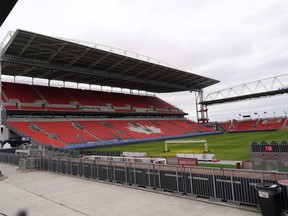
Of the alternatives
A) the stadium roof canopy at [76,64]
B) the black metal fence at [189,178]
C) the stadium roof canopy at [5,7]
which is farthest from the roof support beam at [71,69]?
the stadium roof canopy at [5,7]

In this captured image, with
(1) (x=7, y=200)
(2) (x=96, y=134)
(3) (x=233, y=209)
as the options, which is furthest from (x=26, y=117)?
(3) (x=233, y=209)

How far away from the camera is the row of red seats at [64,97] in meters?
51.1

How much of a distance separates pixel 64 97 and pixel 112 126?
1334cm

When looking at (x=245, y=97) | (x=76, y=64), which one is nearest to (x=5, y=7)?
(x=76, y=64)

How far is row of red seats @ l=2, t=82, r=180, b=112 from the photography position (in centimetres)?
5112

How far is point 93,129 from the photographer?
5309cm

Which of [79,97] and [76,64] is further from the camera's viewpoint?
[79,97]

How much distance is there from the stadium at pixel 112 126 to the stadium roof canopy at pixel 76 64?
0.51 ft

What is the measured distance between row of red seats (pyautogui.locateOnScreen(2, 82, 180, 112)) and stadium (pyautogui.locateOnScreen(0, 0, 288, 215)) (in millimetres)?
223

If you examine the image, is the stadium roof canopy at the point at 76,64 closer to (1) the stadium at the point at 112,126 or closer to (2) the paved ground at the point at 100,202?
(1) the stadium at the point at 112,126

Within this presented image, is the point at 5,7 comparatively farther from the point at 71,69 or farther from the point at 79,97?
the point at 79,97

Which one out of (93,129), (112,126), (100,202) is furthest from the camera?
(112,126)

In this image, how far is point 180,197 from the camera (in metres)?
11.2

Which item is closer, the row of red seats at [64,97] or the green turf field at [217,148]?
the green turf field at [217,148]
